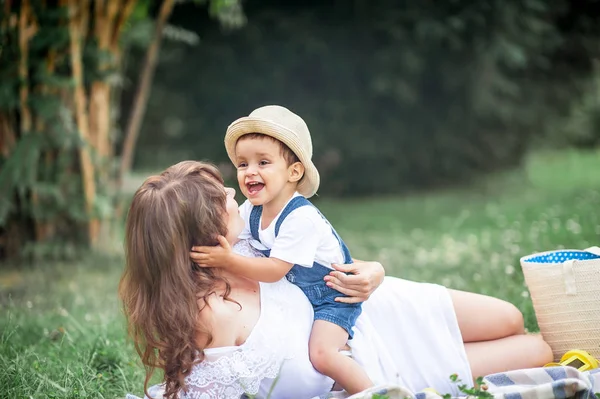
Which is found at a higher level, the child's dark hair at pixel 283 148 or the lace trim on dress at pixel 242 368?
the child's dark hair at pixel 283 148

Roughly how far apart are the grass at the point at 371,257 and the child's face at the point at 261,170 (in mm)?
1187

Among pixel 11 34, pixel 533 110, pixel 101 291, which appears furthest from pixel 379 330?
pixel 533 110

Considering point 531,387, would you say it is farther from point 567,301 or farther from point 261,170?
point 261,170

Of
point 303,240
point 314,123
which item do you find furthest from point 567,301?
point 314,123

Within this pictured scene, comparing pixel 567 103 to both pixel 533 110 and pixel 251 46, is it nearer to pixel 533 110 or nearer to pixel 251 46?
pixel 533 110

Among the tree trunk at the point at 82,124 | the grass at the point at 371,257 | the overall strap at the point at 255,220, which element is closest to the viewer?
the overall strap at the point at 255,220

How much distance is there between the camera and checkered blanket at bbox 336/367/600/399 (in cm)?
278

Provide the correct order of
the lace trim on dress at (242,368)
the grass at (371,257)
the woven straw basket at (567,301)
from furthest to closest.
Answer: the grass at (371,257) → the woven straw basket at (567,301) → the lace trim on dress at (242,368)

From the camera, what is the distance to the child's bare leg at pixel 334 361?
2.91 m

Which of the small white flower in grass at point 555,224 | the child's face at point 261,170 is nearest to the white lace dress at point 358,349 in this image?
the child's face at point 261,170

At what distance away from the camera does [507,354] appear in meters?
3.33

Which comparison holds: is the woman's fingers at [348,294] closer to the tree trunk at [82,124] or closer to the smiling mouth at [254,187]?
the smiling mouth at [254,187]

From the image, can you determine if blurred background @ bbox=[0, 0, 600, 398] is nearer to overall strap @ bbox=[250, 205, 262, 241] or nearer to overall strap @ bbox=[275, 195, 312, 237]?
overall strap @ bbox=[250, 205, 262, 241]

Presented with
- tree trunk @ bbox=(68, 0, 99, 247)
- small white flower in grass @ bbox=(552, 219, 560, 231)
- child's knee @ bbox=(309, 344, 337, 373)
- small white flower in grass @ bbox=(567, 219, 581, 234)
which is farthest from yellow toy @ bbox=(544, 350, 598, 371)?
tree trunk @ bbox=(68, 0, 99, 247)
